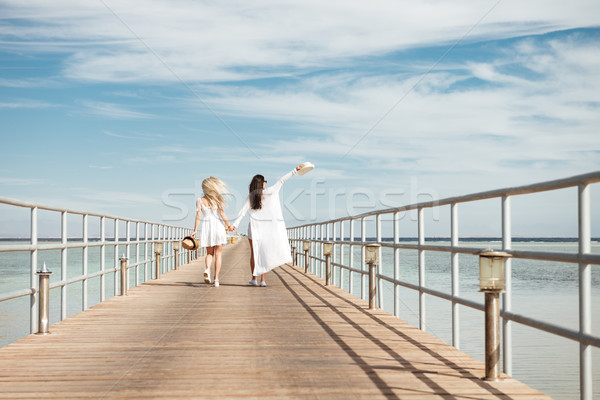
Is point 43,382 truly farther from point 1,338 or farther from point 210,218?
point 1,338

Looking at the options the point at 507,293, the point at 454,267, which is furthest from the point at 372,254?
the point at 507,293

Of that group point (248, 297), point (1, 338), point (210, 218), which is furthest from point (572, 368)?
point (1, 338)

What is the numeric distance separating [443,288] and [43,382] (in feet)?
66.8

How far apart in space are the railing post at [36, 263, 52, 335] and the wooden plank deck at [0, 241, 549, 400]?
6.9 inches

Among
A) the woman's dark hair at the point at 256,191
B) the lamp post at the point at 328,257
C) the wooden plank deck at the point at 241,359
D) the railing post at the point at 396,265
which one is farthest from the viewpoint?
the lamp post at the point at 328,257

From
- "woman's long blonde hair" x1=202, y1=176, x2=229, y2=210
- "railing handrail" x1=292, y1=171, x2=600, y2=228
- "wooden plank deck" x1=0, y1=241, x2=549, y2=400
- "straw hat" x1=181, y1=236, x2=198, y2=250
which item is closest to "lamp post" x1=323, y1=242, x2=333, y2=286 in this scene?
"woman's long blonde hair" x1=202, y1=176, x2=229, y2=210

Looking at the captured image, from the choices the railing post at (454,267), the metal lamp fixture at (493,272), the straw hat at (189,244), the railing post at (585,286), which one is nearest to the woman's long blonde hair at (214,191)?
the straw hat at (189,244)

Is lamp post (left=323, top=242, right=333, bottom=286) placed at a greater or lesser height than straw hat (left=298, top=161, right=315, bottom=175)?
lesser

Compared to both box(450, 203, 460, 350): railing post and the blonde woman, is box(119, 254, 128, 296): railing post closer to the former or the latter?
the blonde woman

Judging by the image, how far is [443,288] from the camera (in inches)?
907

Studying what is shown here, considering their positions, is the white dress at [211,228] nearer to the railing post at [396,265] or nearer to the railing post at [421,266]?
the railing post at [396,265]

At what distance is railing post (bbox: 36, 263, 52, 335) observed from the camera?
18.5 ft

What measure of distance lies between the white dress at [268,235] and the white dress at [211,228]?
503 millimetres

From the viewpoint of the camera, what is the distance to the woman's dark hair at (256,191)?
34.0 ft
